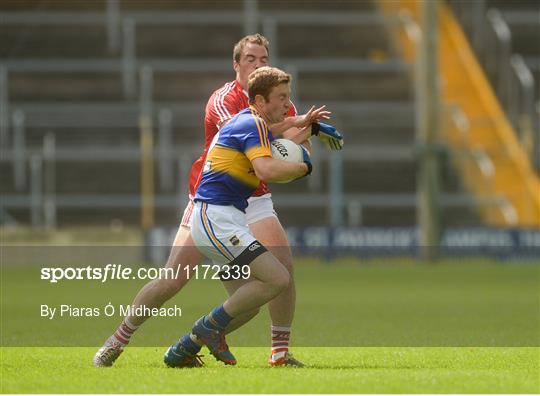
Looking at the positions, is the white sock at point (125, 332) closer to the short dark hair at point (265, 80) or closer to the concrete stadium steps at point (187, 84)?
the short dark hair at point (265, 80)

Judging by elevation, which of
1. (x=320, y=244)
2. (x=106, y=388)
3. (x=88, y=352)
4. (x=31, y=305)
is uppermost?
(x=106, y=388)

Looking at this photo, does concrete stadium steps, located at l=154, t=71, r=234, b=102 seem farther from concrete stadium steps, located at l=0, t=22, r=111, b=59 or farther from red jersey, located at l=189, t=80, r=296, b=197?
red jersey, located at l=189, t=80, r=296, b=197

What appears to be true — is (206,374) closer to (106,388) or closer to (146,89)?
(106,388)

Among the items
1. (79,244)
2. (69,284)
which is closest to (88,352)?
(69,284)

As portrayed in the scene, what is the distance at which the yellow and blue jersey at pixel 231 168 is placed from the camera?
27.2 ft

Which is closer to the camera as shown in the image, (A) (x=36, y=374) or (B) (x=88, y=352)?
(A) (x=36, y=374)

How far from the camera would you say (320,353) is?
991 cm

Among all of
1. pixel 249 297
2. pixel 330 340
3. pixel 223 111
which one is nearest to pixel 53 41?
pixel 330 340

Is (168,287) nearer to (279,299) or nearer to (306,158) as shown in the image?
(279,299)

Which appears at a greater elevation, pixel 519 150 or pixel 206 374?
pixel 206 374

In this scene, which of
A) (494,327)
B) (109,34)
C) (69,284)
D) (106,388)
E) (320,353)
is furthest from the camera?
(109,34)

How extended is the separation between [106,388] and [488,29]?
86.7 feet

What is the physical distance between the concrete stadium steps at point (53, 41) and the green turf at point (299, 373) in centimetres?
2225

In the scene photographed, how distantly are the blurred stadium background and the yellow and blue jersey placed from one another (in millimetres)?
16969
